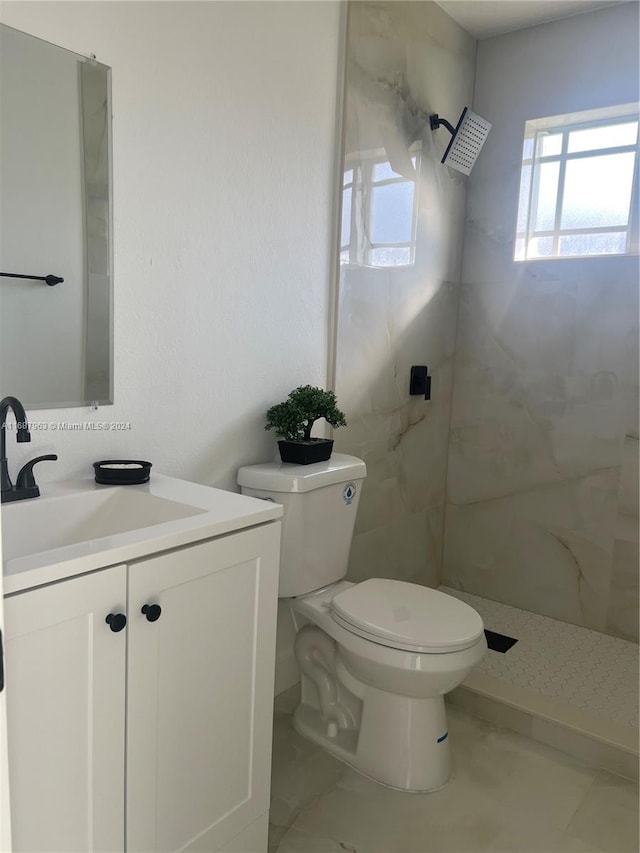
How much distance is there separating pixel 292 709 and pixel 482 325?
176 cm

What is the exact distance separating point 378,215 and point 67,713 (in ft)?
6.20

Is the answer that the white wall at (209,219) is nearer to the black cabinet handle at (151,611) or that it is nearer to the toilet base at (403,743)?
the black cabinet handle at (151,611)

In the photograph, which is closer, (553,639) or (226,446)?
(226,446)

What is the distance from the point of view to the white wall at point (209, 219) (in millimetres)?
1594

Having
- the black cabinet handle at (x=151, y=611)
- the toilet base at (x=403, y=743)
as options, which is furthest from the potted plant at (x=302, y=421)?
the black cabinet handle at (x=151, y=611)

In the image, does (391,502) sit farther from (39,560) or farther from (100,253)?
(39,560)

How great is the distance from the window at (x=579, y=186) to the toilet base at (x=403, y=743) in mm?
1840

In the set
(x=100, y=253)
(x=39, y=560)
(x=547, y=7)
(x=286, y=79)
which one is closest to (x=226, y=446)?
(x=100, y=253)

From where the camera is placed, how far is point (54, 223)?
1.48 meters

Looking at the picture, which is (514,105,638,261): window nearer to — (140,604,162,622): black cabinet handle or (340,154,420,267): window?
(340,154,420,267): window

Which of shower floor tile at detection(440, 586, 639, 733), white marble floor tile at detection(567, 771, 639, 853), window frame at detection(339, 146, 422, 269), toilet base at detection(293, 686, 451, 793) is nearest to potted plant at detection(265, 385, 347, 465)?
window frame at detection(339, 146, 422, 269)

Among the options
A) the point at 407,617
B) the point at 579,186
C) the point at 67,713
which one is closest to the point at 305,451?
the point at 407,617

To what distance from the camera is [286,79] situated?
6.57 ft

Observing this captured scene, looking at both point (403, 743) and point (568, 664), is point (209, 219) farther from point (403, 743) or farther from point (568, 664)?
point (568, 664)
